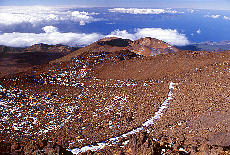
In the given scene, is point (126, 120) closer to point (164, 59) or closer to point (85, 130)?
point (85, 130)

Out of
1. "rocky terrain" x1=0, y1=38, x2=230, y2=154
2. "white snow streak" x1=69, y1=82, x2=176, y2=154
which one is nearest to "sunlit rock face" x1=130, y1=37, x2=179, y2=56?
"rocky terrain" x1=0, y1=38, x2=230, y2=154

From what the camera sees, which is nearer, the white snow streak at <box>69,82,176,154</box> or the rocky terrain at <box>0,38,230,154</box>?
the rocky terrain at <box>0,38,230,154</box>

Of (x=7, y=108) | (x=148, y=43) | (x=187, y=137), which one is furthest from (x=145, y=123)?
(x=148, y=43)

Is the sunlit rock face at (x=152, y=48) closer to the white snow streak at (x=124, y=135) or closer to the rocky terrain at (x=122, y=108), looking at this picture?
the rocky terrain at (x=122, y=108)

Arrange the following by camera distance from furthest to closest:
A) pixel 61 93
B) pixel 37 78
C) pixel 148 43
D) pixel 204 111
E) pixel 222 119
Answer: pixel 148 43
pixel 37 78
pixel 61 93
pixel 204 111
pixel 222 119

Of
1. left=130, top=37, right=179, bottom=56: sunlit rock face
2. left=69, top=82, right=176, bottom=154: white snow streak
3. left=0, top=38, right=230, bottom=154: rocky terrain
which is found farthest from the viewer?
left=130, top=37, right=179, bottom=56: sunlit rock face

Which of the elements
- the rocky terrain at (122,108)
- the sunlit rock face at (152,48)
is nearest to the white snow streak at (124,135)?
the rocky terrain at (122,108)

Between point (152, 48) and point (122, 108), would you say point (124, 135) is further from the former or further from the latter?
point (152, 48)

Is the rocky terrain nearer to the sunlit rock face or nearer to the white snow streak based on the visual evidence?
the white snow streak
